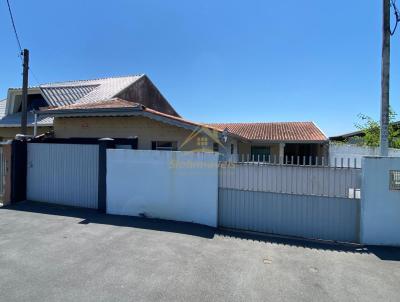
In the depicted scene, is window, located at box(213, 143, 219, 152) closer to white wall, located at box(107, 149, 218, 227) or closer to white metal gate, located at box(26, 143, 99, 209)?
white wall, located at box(107, 149, 218, 227)

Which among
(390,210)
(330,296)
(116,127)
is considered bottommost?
(330,296)

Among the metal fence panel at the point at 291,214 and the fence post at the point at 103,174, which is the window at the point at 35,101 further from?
the metal fence panel at the point at 291,214

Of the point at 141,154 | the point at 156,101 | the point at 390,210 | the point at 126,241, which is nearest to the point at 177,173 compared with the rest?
the point at 141,154

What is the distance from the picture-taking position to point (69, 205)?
8500 mm

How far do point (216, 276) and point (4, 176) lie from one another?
8.23 meters

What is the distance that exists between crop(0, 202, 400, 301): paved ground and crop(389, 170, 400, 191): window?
1210 mm

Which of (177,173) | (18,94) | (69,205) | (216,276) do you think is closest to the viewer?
(216,276)

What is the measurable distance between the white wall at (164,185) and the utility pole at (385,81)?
3673 millimetres

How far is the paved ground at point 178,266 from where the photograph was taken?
12.2ft

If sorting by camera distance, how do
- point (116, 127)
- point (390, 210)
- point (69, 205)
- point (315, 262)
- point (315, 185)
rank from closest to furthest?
point (315, 262), point (390, 210), point (315, 185), point (69, 205), point (116, 127)

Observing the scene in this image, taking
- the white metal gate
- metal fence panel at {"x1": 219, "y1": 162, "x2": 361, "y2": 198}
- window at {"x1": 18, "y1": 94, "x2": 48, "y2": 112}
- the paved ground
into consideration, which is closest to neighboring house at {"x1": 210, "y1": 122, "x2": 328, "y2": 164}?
the white metal gate

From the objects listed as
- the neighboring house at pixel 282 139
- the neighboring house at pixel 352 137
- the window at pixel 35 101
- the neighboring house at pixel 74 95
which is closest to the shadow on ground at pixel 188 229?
the neighboring house at pixel 74 95

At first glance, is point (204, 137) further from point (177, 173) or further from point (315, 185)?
point (315, 185)

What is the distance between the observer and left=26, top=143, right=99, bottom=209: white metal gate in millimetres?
8195
